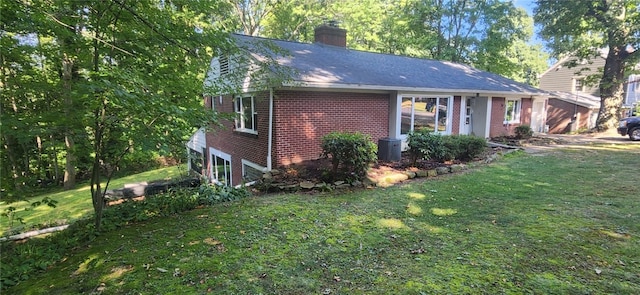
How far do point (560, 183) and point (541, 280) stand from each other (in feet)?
17.1

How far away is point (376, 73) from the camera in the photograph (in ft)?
37.9

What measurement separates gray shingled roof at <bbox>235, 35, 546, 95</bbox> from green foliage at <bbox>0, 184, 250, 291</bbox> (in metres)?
3.70

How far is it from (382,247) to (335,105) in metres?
6.14

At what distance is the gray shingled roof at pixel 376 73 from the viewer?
375 inches

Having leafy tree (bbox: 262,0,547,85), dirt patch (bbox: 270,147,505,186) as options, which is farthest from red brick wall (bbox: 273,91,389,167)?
leafy tree (bbox: 262,0,547,85)

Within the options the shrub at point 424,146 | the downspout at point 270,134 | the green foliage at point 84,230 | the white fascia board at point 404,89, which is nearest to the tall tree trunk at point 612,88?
the white fascia board at point 404,89

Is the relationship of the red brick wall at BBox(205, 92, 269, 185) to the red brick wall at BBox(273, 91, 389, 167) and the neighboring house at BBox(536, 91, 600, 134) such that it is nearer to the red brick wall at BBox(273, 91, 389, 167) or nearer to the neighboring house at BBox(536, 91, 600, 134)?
the red brick wall at BBox(273, 91, 389, 167)

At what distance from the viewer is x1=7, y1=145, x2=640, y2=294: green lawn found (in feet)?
10.8

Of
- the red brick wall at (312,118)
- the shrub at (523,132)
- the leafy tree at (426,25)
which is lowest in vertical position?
the shrub at (523,132)

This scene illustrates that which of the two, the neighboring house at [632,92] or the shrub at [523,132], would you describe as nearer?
the shrub at [523,132]

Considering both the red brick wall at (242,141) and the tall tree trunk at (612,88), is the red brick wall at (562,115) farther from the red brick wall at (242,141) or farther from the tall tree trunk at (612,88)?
the red brick wall at (242,141)

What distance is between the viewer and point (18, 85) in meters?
4.25

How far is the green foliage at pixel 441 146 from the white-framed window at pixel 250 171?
14.9 feet

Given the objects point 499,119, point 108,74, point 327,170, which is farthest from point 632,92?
point 108,74
